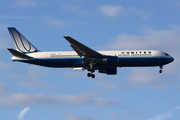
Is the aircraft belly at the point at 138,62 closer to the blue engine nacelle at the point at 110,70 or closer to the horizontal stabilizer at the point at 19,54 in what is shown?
the blue engine nacelle at the point at 110,70

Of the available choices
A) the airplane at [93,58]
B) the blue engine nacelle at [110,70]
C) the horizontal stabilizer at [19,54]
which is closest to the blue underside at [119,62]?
the airplane at [93,58]

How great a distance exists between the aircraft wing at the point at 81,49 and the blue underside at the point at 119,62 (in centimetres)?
273

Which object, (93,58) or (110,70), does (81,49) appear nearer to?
(93,58)

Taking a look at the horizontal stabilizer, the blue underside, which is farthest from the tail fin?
the blue underside

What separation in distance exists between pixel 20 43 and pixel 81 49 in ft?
55.4

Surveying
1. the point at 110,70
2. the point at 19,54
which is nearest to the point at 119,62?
the point at 110,70

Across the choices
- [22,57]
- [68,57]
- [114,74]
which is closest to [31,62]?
[22,57]

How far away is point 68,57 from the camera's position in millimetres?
69562

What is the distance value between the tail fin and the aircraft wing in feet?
40.4

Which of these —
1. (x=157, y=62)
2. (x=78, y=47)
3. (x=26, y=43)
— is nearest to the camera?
(x=78, y=47)

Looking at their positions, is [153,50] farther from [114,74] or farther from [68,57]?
[68,57]

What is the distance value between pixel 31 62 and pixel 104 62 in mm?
16107

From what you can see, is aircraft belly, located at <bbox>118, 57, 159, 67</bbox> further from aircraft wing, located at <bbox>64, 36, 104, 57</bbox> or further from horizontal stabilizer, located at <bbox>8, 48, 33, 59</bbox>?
horizontal stabilizer, located at <bbox>8, 48, 33, 59</bbox>

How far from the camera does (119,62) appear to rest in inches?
2682
